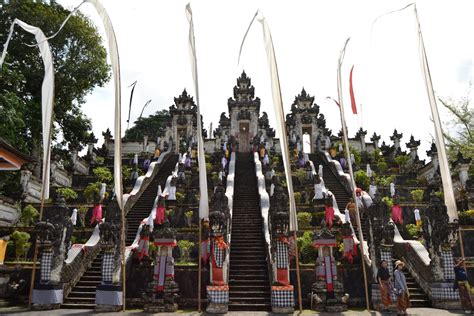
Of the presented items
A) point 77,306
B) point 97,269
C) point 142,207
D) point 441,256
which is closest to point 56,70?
point 142,207

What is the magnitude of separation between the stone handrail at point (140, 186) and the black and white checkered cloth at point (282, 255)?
26.6 feet

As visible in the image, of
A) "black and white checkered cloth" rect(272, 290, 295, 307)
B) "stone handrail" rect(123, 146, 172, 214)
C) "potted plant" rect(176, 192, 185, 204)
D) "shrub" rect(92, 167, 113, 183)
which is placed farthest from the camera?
"shrub" rect(92, 167, 113, 183)

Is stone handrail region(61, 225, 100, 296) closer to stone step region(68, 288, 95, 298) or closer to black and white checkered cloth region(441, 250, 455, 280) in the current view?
stone step region(68, 288, 95, 298)

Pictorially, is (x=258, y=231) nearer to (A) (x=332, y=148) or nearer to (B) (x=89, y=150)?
(A) (x=332, y=148)

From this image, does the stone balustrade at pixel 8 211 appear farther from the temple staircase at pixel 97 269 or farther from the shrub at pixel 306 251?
the shrub at pixel 306 251

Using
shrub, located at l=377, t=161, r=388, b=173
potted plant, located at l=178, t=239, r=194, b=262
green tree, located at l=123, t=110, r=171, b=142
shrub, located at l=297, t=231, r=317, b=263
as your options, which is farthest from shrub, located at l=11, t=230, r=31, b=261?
green tree, located at l=123, t=110, r=171, b=142

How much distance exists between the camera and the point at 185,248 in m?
13.3

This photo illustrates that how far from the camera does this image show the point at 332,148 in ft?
93.8

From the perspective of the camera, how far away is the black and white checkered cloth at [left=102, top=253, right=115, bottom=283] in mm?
10039

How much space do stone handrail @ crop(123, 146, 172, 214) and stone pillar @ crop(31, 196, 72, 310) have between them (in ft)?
16.9

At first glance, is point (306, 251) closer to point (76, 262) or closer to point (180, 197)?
point (76, 262)

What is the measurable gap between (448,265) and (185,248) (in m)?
7.87

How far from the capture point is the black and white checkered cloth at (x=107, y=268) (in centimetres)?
1004

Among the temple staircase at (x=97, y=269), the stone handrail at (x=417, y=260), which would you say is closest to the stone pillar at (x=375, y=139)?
the temple staircase at (x=97, y=269)
